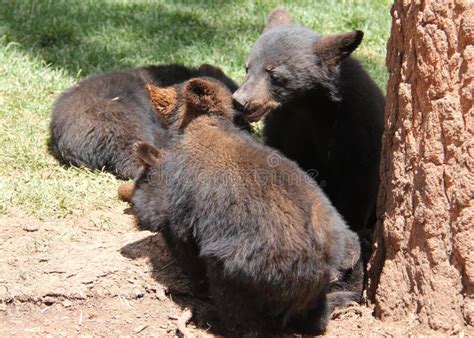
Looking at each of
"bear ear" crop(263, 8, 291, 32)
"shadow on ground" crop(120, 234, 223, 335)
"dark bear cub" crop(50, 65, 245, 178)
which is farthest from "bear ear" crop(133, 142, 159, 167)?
"bear ear" crop(263, 8, 291, 32)

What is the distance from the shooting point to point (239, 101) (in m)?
5.27

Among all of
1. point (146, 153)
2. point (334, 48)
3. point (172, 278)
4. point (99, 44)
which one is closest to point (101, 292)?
point (172, 278)

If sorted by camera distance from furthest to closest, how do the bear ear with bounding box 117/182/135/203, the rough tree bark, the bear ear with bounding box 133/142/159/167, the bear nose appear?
the bear ear with bounding box 117/182/135/203 < the bear ear with bounding box 133/142/159/167 < the bear nose < the rough tree bark

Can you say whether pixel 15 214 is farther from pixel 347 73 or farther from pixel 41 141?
pixel 347 73

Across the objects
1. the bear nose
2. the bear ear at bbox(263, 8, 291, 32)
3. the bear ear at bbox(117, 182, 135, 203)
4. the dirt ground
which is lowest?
the dirt ground

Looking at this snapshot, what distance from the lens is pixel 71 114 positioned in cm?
704

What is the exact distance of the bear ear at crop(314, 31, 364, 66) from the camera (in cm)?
587

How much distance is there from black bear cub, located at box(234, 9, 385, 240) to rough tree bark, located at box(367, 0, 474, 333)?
3.92 feet

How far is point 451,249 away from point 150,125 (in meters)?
3.54

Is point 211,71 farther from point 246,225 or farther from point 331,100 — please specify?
point 246,225

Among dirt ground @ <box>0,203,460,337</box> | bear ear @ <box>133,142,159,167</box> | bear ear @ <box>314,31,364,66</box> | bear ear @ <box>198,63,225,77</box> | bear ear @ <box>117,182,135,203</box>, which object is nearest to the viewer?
dirt ground @ <box>0,203,460,337</box>

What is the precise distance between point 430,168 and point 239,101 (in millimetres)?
1448

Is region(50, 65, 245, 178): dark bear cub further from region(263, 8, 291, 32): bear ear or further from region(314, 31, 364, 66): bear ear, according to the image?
region(314, 31, 364, 66): bear ear

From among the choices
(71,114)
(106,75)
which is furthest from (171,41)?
(71,114)
